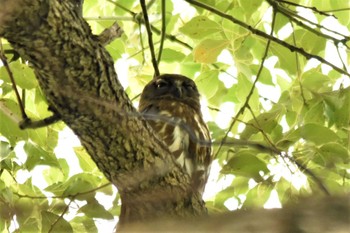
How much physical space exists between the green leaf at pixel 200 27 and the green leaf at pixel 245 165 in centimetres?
60

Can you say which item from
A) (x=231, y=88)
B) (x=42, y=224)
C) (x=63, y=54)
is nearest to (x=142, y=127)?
(x=63, y=54)

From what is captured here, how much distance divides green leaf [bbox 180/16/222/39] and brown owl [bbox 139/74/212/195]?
423 millimetres

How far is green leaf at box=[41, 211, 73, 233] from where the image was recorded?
7.86 ft

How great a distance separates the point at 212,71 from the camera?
3.08m

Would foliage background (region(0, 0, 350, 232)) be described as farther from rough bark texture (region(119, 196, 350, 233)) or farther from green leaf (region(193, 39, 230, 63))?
rough bark texture (region(119, 196, 350, 233))

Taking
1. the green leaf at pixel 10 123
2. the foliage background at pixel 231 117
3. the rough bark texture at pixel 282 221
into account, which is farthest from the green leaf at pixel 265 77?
the rough bark texture at pixel 282 221

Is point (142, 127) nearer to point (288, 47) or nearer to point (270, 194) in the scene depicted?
point (270, 194)

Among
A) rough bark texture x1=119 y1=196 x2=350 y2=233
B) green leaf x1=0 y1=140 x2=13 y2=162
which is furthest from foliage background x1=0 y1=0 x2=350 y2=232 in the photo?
rough bark texture x1=119 y1=196 x2=350 y2=233

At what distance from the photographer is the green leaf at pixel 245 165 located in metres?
2.45

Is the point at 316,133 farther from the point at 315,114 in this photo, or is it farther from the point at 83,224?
the point at 83,224

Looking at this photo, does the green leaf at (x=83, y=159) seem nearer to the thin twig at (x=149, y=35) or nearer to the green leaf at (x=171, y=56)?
the thin twig at (x=149, y=35)

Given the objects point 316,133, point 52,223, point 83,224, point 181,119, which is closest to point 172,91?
point 181,119

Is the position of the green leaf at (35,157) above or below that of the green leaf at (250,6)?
below

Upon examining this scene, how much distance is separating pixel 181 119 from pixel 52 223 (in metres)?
1.26
